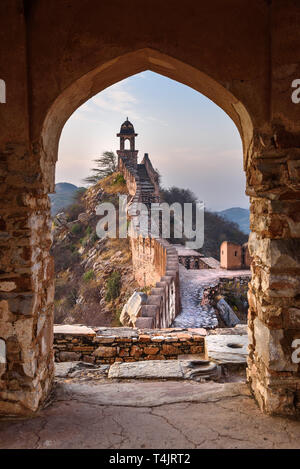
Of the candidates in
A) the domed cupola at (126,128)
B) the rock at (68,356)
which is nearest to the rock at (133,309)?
the rock at (68,356)

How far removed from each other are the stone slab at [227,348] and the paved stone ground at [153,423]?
1286mm

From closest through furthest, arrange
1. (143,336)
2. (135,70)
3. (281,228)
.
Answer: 1. (281,228)
2. (135,70)
3. (143,336)

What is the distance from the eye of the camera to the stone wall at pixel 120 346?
17.2 ft

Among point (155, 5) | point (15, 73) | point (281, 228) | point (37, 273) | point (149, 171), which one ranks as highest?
point (149, 171)

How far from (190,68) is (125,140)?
2581cm

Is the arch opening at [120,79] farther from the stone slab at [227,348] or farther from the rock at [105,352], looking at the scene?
the rock at [105,352]

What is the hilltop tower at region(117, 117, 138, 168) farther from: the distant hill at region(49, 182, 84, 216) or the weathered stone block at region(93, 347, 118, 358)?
the weathered stone block at region(93, 347, 118, 358)

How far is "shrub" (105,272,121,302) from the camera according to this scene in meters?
15.3

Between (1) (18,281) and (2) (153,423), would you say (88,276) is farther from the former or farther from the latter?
(2) (153,423)

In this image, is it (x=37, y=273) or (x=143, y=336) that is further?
(x=143, y=336)

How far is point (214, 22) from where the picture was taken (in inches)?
107
